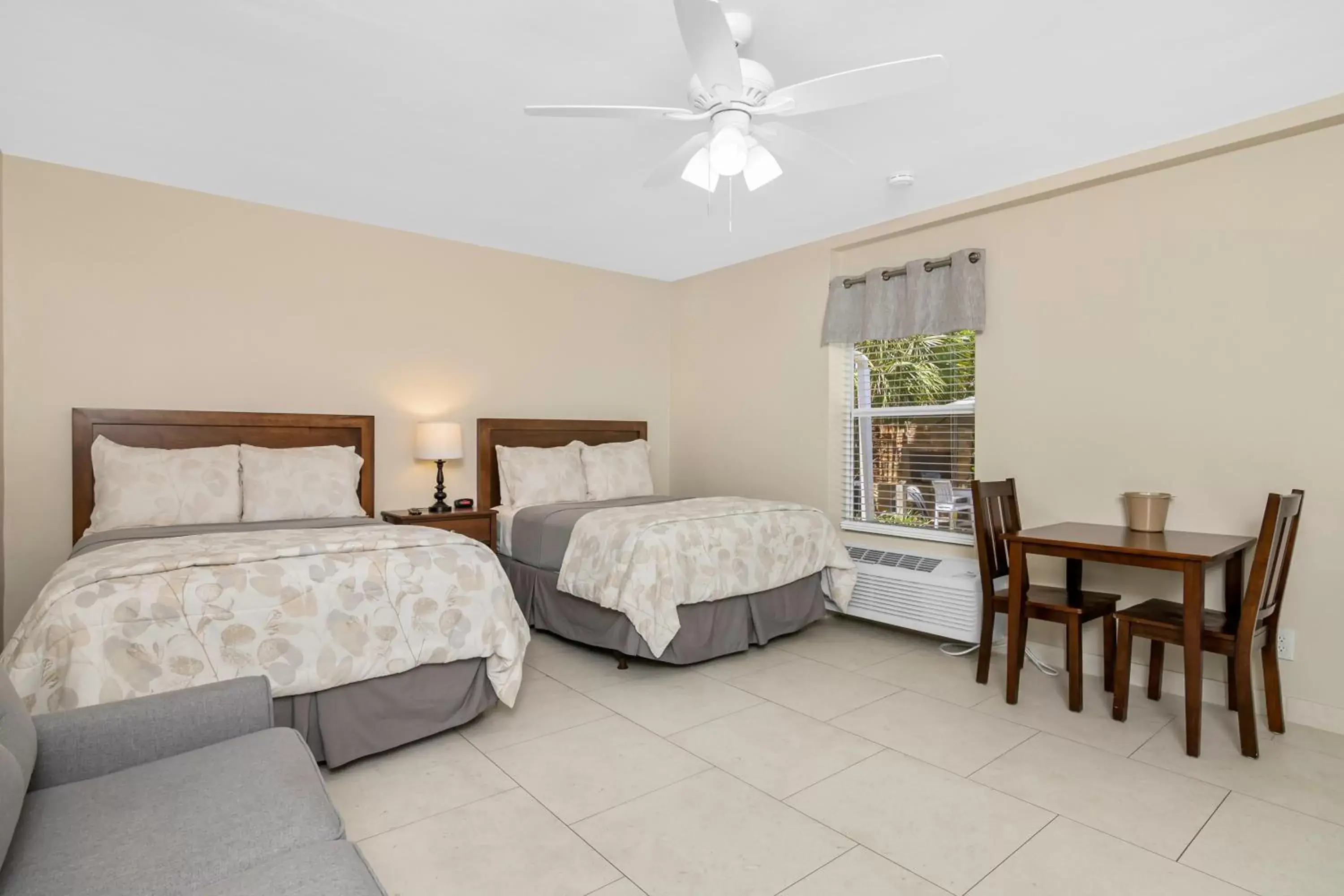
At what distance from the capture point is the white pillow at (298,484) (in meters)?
3.56

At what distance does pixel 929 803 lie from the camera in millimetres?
2207

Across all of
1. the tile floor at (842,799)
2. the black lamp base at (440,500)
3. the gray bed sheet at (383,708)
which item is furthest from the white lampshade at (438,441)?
the tile floor at (842,799)

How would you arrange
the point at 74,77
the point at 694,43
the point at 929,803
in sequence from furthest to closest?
the point at 74,77
the point at 929,803
the point at 694,43

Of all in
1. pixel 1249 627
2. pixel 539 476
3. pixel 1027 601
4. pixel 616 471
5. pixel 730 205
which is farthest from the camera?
pixel 616 471

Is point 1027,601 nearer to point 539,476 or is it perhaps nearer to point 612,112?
point 612,112

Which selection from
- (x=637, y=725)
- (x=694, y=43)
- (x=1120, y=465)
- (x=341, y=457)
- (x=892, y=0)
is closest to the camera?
(x=694, y=43)

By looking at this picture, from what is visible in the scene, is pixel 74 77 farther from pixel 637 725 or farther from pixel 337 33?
pixel 637 725

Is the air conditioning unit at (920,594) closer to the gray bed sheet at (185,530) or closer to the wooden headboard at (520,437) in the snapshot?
the wooden headboard at (520,437)

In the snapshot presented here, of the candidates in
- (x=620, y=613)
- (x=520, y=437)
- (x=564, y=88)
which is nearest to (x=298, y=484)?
(x=520, y=437)

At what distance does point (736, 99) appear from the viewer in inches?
91.3

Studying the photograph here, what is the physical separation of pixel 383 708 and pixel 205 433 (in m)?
2.19

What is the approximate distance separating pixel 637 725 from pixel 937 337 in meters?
2.79

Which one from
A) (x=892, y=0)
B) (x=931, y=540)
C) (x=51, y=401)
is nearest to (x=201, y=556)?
(x=51, y=401)

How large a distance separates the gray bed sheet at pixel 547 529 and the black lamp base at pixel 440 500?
0.47 meters
